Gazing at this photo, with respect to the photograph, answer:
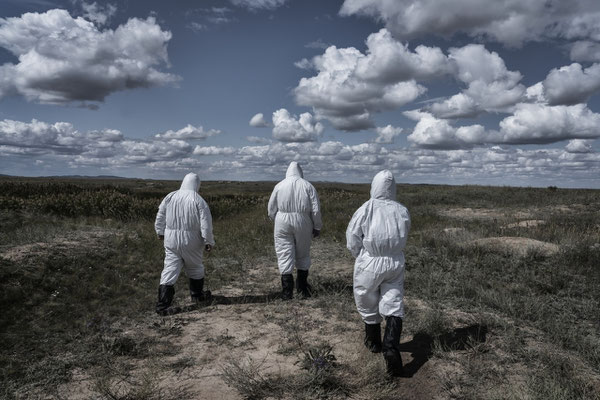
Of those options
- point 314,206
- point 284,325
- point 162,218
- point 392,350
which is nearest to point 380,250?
point 392,350

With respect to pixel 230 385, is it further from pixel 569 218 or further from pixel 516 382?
pixel 569 218

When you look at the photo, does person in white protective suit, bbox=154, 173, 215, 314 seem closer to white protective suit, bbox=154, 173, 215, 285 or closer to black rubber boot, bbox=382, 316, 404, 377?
white protective suit, bbox=154, 173, 215, 285

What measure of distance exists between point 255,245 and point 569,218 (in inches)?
455

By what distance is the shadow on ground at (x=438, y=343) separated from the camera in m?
3.79

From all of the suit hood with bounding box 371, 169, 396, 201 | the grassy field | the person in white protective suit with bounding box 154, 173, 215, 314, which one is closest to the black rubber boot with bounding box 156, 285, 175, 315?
the person in white protective suit with bounding box 154, 173, 215, 314

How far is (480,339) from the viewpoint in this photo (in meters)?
4.18

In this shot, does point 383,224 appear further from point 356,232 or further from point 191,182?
point 191,182

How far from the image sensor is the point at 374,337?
385cm

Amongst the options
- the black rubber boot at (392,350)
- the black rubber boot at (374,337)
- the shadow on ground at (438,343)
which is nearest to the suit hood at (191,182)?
the black rubber boot at (374,337)

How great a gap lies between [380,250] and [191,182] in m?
3.26

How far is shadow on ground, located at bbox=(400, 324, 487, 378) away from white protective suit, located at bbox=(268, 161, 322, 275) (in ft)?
7.04

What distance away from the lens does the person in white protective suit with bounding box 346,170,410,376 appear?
137 inches

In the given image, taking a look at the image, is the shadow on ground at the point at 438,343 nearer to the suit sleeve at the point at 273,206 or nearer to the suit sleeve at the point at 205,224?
the suit sleeve at the point at 273,206

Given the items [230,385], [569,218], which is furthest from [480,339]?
[569,218]
